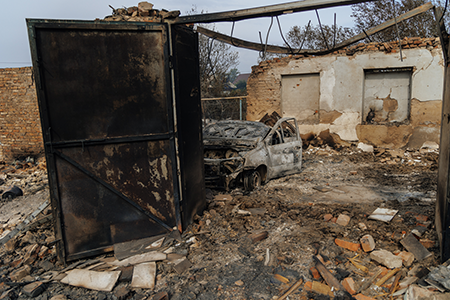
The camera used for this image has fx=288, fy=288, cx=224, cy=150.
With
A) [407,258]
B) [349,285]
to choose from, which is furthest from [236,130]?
[349,285]

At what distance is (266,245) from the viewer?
3973 mm

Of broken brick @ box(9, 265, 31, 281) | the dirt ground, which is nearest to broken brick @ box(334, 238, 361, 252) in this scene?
the dirt ground

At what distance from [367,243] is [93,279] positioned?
337 cm

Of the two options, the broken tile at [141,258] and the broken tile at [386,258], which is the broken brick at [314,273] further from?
the broken tile at [141,258]

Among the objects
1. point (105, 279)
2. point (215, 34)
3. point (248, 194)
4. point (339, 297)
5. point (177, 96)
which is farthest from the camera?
point (248, 194)

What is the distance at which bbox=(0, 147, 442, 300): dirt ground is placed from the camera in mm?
3162

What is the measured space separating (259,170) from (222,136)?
4.11ft

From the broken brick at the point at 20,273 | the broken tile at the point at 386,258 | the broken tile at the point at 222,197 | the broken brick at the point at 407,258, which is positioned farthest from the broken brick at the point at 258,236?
the broken brick at the point at 20,273

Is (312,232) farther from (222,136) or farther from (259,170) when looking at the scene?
(222,136)

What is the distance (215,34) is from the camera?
5012 millimetres

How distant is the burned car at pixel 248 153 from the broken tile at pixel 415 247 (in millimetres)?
3276

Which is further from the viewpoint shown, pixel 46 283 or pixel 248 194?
pixel 248 194

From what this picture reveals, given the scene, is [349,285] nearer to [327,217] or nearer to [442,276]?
[442,276]

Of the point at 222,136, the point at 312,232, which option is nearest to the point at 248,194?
the point at 222,136
